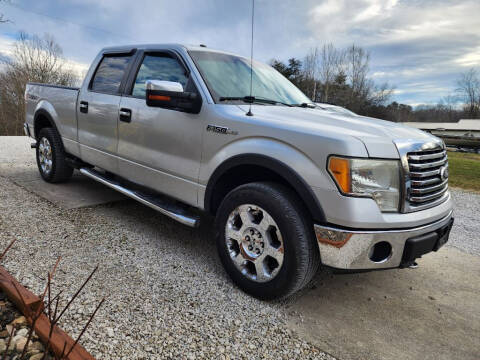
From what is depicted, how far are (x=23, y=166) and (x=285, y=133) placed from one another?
20.7 ft

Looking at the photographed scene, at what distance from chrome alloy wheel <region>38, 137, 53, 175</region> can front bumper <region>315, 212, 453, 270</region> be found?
4538 mm

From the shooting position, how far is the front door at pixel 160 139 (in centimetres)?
305

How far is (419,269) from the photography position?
345 cm

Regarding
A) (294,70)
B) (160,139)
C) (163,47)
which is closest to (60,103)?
(163,47)

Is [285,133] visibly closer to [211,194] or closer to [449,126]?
[211,194]

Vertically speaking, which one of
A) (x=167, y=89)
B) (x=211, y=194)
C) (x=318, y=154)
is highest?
(x=167, y=89)

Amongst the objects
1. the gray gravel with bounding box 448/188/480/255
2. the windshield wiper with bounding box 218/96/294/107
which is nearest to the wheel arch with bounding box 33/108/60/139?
the windshield wiper with bounding box 218/96/294/107

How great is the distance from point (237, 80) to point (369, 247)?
1935 millimetres

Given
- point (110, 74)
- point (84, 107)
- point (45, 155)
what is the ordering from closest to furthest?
point (110, 74)
point (84, 107)
point (45, 155)

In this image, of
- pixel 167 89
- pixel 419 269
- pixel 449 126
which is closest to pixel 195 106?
pixel 167 89

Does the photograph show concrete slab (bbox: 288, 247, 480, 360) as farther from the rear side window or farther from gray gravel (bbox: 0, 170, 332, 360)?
the rear side window

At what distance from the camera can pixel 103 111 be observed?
4.00 m

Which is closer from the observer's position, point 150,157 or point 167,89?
point 167,89

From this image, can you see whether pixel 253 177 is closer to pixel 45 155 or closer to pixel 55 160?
pixel 55 160
